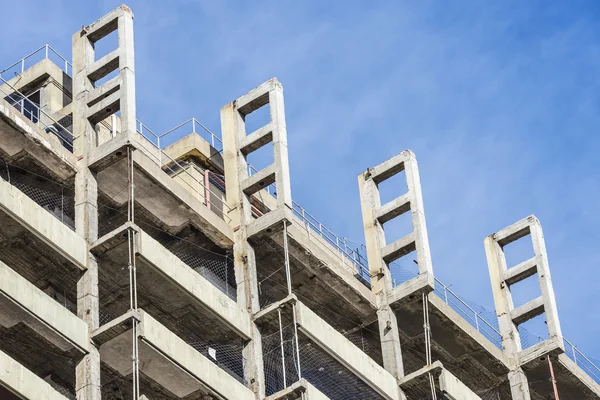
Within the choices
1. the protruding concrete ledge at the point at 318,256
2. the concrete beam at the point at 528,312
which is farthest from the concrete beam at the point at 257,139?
the concrete beam at the point at 528,312

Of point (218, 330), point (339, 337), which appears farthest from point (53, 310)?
point (339, 337)

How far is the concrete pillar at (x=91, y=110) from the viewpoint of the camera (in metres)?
51.0

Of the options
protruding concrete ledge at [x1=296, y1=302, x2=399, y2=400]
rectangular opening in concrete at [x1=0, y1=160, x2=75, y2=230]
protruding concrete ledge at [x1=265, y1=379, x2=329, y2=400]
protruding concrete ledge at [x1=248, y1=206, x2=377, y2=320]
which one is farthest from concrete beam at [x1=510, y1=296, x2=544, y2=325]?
rectangular opening in concrete at [x1=0, y1=160, x2=75, y2=230]

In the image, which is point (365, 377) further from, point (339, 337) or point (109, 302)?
point (109, 302)

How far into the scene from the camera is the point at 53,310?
49.2 meters

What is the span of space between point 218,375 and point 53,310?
6025 mm

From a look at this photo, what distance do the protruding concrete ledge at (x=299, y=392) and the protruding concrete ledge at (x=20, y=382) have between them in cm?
845

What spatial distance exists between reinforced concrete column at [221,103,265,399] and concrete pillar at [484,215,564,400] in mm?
12790

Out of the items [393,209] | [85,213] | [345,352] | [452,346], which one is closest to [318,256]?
[345,352]

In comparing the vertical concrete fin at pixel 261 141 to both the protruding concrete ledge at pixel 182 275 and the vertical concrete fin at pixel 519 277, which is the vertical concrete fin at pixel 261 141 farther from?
the vertical concrete fin at pixel 519 277

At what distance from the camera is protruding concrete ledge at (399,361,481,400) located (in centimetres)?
5862

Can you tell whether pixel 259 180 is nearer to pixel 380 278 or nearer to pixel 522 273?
pixel 380 278

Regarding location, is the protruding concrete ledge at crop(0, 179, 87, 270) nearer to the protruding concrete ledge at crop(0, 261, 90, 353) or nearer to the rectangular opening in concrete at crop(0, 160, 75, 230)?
the protruding concrete ledge at crop(0, 261, 90, 353)

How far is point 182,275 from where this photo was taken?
53.3m
